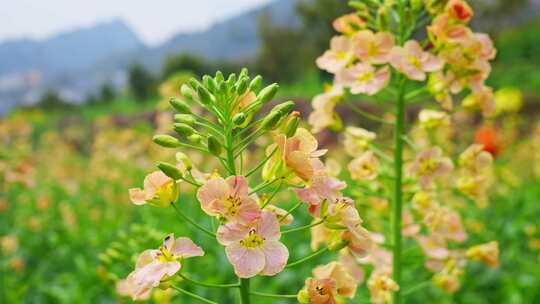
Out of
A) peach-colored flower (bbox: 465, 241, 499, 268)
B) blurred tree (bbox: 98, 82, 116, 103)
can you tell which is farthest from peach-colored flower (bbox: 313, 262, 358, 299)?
blurred tree (bbox: 98, 82, 116, 103)

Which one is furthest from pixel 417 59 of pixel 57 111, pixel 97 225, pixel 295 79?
pixel 57 111

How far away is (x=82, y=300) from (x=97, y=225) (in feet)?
7.08

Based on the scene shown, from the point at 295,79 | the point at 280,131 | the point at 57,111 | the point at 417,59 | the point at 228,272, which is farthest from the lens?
the point at 57,111

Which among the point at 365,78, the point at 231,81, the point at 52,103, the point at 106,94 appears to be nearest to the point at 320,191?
the point at 231,81

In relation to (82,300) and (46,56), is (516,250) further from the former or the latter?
(46,56)

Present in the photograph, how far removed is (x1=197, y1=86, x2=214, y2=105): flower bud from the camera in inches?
49.4

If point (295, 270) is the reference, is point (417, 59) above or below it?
above

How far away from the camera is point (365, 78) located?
5.93ft

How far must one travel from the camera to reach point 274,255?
45.1 inches

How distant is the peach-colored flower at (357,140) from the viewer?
78.3 inches

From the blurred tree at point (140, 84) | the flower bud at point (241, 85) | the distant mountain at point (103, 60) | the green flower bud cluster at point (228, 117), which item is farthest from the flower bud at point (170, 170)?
the distant mountain at point (103, 60)

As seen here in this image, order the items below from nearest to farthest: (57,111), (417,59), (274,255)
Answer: (274,255) < (417,59) < (57,111)

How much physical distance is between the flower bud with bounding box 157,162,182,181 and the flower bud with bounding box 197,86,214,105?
0.17 m

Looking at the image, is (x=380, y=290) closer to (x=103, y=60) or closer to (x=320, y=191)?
(x=320, y=191)
